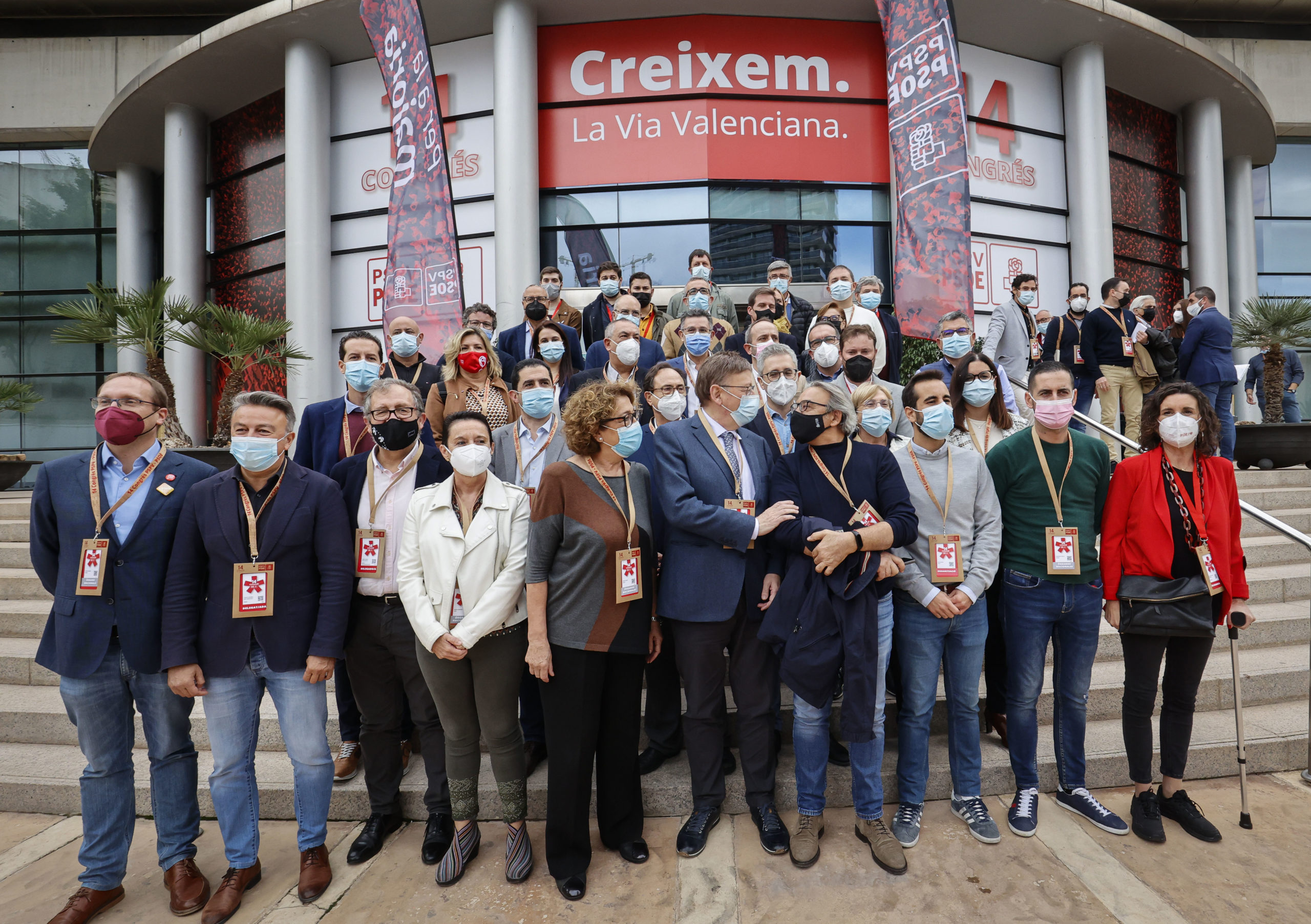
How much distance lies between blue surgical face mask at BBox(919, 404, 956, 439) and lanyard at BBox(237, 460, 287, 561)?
9.36 feet

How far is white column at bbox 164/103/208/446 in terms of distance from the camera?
12039 mm

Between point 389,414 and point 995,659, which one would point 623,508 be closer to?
point 389,414

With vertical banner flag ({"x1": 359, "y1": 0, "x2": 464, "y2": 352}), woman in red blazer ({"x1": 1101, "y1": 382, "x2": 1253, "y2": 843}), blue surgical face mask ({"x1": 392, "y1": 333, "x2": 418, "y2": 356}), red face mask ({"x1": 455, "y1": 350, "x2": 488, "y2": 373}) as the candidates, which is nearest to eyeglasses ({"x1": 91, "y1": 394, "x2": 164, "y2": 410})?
red face mask ({"x1": 455, "y1": 350, "x2": 488, "y2": 373})

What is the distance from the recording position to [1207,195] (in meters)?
12.3

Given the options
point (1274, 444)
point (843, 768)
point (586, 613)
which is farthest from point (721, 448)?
point (1274, 444)

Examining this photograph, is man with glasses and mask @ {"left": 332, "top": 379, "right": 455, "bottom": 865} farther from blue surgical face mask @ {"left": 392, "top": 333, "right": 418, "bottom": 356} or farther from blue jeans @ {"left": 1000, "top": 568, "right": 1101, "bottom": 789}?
blue jeans @ {"left": 1000, "top": 568, "right": 1101, "bottom": 789}

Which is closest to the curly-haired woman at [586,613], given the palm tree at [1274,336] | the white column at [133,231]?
the palm tree at [1274,336]

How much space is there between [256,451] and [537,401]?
52.6 inches

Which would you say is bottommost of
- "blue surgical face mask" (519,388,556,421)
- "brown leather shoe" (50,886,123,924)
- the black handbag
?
"brown leather shoe" (50,886,123,924)

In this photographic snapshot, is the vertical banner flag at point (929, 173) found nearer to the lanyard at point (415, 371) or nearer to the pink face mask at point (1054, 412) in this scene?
the pink face mask at point (1054, 412)

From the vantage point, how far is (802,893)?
2793 millimetres

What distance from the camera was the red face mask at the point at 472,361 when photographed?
4.13 m

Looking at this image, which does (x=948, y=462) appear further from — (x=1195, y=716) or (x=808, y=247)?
(x=808, y=247)

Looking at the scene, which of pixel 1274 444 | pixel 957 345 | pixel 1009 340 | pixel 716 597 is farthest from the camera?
pixel 1274 444
